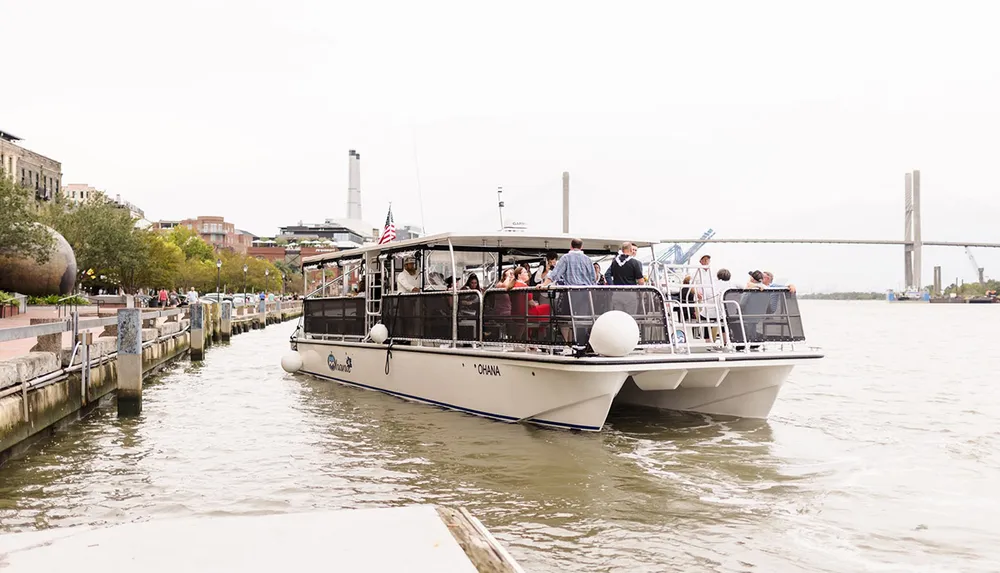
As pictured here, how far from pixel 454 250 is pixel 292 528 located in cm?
1074

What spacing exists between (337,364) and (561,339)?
8031mm

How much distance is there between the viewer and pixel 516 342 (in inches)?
477

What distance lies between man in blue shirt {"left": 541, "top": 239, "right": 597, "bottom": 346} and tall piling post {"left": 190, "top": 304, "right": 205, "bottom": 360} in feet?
57.7

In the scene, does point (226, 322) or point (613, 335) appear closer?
point (613, 335)

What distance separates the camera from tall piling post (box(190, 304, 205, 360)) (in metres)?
26.5

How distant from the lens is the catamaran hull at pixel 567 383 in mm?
11367

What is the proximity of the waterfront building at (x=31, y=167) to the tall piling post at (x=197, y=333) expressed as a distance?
165ft

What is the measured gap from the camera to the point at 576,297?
448 inches

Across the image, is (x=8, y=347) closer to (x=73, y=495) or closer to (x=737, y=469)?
(x=73, y=495)

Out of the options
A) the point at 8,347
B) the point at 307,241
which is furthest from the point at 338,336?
the point at 307,241

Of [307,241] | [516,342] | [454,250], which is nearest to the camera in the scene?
[516,342]

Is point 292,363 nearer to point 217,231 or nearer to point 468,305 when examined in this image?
point 468,305

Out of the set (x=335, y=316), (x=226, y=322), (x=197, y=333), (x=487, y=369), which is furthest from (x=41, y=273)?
(x=487, y=369)

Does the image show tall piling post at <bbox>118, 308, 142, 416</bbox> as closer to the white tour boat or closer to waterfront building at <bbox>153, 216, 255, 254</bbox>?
the white tour boat
